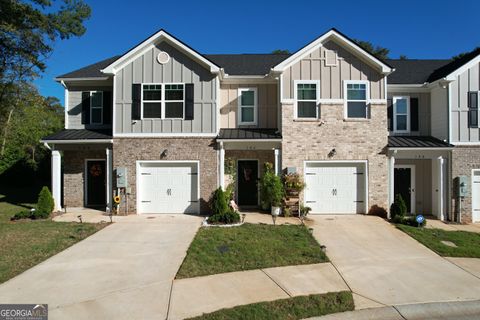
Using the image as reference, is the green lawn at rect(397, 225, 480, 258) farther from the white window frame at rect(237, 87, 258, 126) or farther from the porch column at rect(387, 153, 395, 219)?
the white window frame at rect(237, 87, 258, 126)

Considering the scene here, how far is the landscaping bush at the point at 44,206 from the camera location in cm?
1278

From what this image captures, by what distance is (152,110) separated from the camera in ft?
44.9

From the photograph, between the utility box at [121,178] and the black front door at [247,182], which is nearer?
the utility box at [121,178]

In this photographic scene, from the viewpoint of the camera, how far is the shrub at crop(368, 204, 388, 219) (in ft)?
44.1

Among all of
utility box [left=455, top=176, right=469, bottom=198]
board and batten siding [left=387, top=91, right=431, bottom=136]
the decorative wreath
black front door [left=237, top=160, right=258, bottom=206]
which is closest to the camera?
utility box [left=455, top=176, right=469, bottom=198]

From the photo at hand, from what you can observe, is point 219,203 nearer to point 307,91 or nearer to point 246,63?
point 307,91

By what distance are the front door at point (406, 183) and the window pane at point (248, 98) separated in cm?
730

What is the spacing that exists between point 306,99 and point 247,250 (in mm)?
7745

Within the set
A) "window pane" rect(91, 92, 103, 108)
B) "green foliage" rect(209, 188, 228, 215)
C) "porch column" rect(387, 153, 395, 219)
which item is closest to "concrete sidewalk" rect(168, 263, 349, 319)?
"green foliage" rect(209, 188, 228, 215)

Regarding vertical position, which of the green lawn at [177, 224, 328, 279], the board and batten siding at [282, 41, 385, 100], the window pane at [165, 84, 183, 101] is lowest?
the green lawn at [177, 224, 328, 279]

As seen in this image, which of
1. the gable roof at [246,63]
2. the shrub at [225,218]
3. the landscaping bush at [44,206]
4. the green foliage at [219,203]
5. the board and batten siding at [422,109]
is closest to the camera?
the shrub at [225,218]

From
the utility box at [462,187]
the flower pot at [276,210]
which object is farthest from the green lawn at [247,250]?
the utility box at [462,187]

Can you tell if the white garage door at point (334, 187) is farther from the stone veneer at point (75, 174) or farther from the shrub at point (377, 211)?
the stone veneer at point (75, 174)

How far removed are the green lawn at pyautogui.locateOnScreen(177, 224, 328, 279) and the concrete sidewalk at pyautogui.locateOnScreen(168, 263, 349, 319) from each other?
1.20 ft
